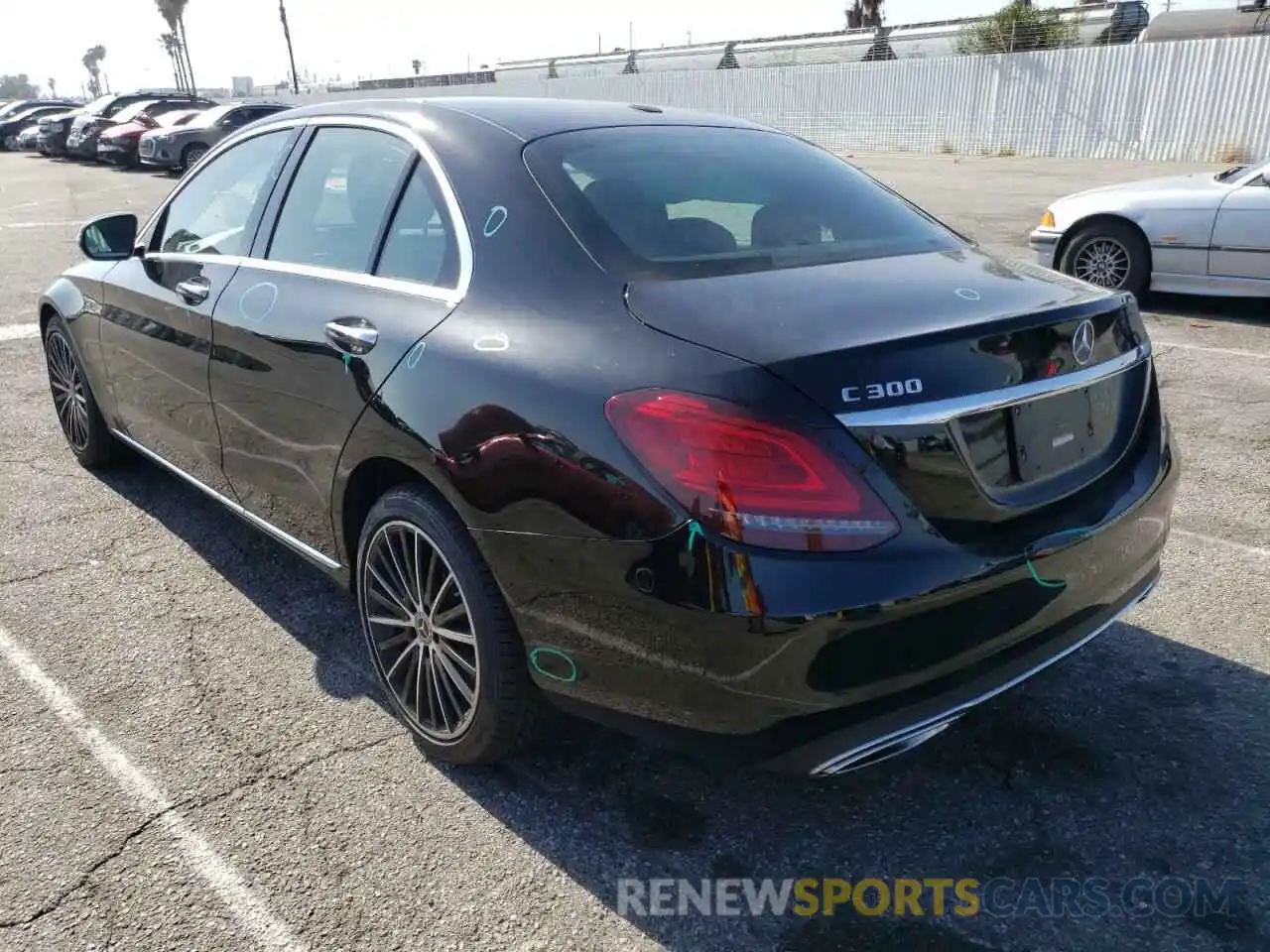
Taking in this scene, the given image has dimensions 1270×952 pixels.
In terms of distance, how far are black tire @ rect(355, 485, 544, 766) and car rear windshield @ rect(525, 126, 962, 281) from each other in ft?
2.53

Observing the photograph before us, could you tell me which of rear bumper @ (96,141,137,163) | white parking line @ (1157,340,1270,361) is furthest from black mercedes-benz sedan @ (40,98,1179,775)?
rear bumper @ (96,141,137,163)

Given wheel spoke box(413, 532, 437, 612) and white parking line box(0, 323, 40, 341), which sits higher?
wheel spoke box(413, 532, 437, 612)

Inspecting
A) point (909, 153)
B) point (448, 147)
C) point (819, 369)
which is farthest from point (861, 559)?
point (909, 153)

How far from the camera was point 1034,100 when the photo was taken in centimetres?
2616

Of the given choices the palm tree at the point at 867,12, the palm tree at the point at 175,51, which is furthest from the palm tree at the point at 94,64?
the palm tree at the point at 867,12

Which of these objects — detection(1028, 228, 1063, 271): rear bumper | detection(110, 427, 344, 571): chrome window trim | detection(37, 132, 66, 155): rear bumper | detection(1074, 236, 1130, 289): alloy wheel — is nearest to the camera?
detection(110, 427, 344, 571): chrome window trim

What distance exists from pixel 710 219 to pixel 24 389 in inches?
220

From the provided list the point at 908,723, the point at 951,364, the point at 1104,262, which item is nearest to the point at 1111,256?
the point at 1104,262

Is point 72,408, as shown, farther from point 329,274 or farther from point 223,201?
point 329,274

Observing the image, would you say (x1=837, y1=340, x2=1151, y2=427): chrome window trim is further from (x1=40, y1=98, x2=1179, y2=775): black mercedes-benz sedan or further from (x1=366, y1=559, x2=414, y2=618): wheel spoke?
(x1=366, y1=559, x2=414, y2=618): wheel spoke

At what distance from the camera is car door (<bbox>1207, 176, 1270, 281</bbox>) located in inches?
291

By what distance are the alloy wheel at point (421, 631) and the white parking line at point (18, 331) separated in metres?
6.58

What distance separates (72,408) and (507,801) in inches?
142

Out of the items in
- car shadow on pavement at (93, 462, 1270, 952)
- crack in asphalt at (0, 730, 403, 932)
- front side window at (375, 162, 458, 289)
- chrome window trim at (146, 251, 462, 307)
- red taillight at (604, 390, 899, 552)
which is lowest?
car shadow on pavement at (93, 462, 1270, 952)
